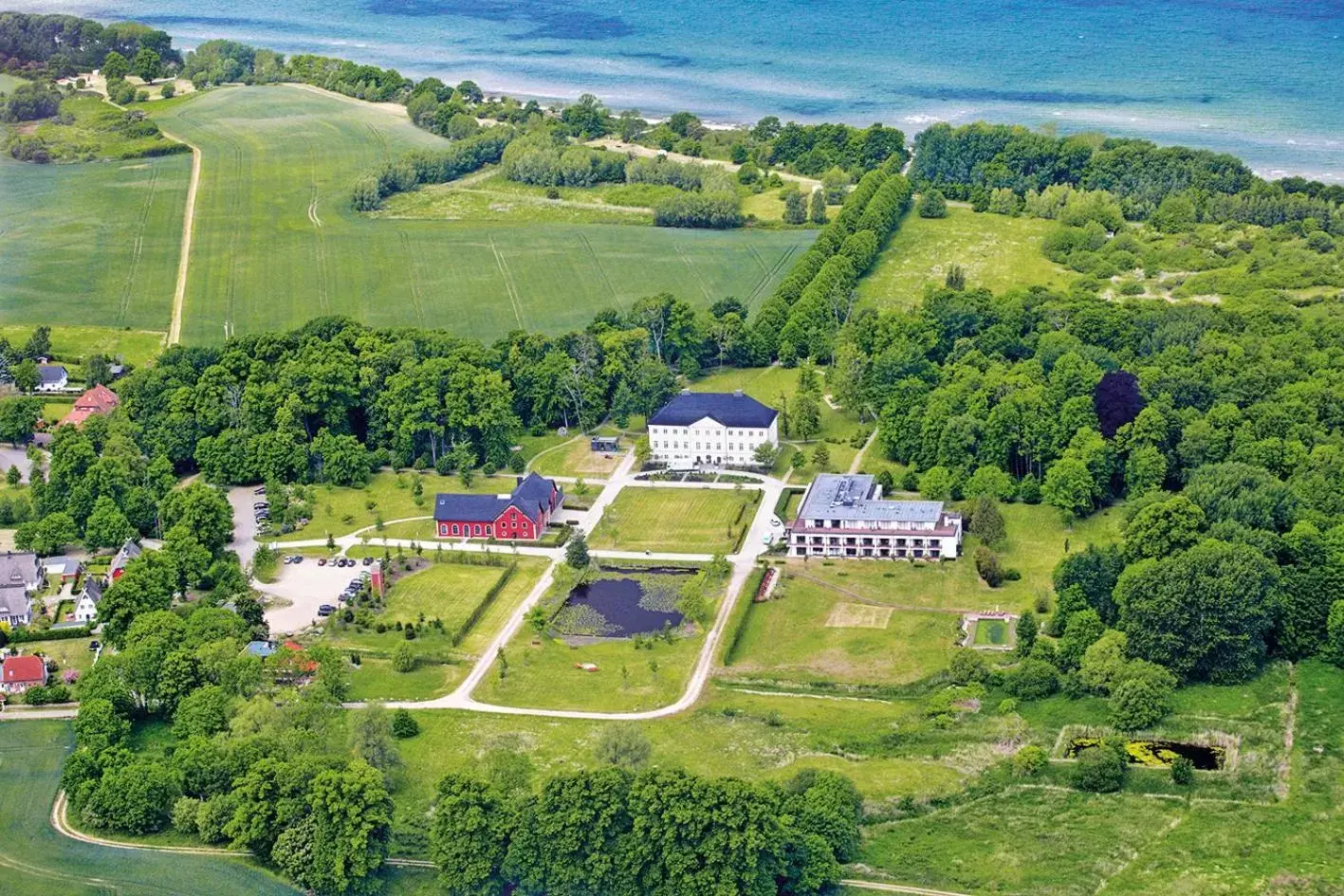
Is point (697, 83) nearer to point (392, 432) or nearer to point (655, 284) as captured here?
point (655, 284)

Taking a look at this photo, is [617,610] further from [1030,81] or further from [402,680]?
[1030,81]

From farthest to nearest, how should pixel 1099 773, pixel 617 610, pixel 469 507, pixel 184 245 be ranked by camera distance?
pixel 184 245
pixel 469 507
pixel 617 610
pixel 1099 773

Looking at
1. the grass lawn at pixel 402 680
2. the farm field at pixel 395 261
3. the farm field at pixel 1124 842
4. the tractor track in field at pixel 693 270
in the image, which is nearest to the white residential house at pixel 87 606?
the grass lawn at pixel 402 680

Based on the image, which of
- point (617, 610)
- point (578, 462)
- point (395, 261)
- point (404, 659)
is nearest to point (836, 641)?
point (617, 610)

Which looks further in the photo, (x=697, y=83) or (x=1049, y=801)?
(x=697, y=83)

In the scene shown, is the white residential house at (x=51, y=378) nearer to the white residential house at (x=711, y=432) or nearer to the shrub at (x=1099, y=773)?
the white residential house at (x=711, y=432)

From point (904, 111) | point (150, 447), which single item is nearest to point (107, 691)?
point (150, 447)
